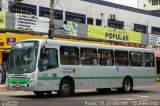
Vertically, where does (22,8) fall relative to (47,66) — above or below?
above

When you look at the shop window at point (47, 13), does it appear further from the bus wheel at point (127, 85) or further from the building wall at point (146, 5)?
the building wall at point (146, 5)

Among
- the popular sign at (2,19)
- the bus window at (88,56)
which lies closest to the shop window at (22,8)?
the popular sign at (2,19)

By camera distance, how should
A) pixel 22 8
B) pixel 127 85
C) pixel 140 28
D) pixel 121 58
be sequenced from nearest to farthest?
pixel 121 58 < pixel 127 85 < pixel 22 8 < pixel 140 28

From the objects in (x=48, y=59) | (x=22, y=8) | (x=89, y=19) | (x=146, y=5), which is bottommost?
(x=48, y=59)

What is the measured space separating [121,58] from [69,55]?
4.65 metres

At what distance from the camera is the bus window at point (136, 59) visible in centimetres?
2680

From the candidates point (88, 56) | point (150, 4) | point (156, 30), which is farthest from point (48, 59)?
point (150, 4)

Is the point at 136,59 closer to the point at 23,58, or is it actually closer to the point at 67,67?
the point at 67,67

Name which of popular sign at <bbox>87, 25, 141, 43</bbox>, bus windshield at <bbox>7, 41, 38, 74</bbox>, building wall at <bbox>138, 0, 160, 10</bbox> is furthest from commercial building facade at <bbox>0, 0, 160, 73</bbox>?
building wall at <bbox>138, 0, 160, 10</bbox>

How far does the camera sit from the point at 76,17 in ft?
145

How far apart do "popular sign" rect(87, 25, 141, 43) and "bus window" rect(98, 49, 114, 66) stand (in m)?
17.5

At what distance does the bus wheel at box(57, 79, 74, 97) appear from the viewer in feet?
71.7

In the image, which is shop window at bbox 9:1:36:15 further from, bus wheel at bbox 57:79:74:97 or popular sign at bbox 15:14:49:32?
bus wheel at bbox 57:79:74:97

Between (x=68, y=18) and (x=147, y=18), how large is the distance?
50.0ft
